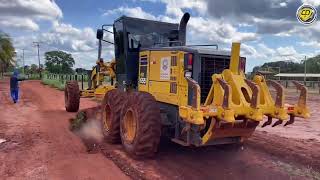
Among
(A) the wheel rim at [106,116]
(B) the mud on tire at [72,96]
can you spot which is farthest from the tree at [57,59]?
(A) the wheel rim at [106,116]

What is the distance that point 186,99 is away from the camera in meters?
7.63

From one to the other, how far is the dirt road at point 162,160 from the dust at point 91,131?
0.36m

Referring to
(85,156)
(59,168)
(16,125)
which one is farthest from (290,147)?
(16,125)

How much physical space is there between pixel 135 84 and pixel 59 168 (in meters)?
3.17

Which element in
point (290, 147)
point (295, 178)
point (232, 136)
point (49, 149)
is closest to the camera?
point (295, 178)

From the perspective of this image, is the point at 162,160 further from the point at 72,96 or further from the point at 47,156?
the point at 72,96

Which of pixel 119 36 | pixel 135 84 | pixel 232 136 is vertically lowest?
pixel 232 136

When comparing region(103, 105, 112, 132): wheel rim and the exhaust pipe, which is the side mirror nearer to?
region(103, 105, 112, 132): wheel rim

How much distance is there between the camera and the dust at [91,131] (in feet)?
33.9

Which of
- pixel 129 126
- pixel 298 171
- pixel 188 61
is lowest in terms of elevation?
pixel 298 171

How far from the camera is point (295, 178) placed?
7020 millimetres

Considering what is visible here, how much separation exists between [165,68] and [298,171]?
3.16 metres

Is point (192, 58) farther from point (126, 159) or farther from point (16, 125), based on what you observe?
point (16, 125)

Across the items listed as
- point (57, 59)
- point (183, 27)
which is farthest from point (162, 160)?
point (57, 59)
